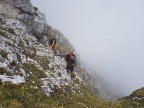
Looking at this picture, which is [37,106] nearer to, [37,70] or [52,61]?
[37,70]

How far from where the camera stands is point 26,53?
31250 mm

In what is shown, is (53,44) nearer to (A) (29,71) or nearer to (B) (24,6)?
(B) (24,6)

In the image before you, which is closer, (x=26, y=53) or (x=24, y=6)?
(x=26, y=53)

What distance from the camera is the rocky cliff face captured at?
2469cm

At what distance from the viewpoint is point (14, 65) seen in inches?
1027

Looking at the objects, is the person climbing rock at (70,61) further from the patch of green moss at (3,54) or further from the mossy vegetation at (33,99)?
the patch of green moss at (3,54)

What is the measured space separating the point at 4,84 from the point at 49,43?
2392cm

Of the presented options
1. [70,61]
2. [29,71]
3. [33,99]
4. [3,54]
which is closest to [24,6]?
[70,61]

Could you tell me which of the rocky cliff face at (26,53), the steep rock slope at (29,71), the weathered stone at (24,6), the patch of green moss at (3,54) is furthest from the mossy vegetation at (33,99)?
the weathered stone at (24,6)

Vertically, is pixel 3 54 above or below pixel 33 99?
above

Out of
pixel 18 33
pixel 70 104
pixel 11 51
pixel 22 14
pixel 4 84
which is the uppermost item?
pixel 22 14

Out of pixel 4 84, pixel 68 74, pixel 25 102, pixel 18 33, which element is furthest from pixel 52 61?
pixel 25 102

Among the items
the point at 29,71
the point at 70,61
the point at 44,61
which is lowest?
the point at 29,71

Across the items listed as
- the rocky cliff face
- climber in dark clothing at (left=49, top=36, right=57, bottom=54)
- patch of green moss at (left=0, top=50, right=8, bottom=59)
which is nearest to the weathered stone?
the rocky cliff face
